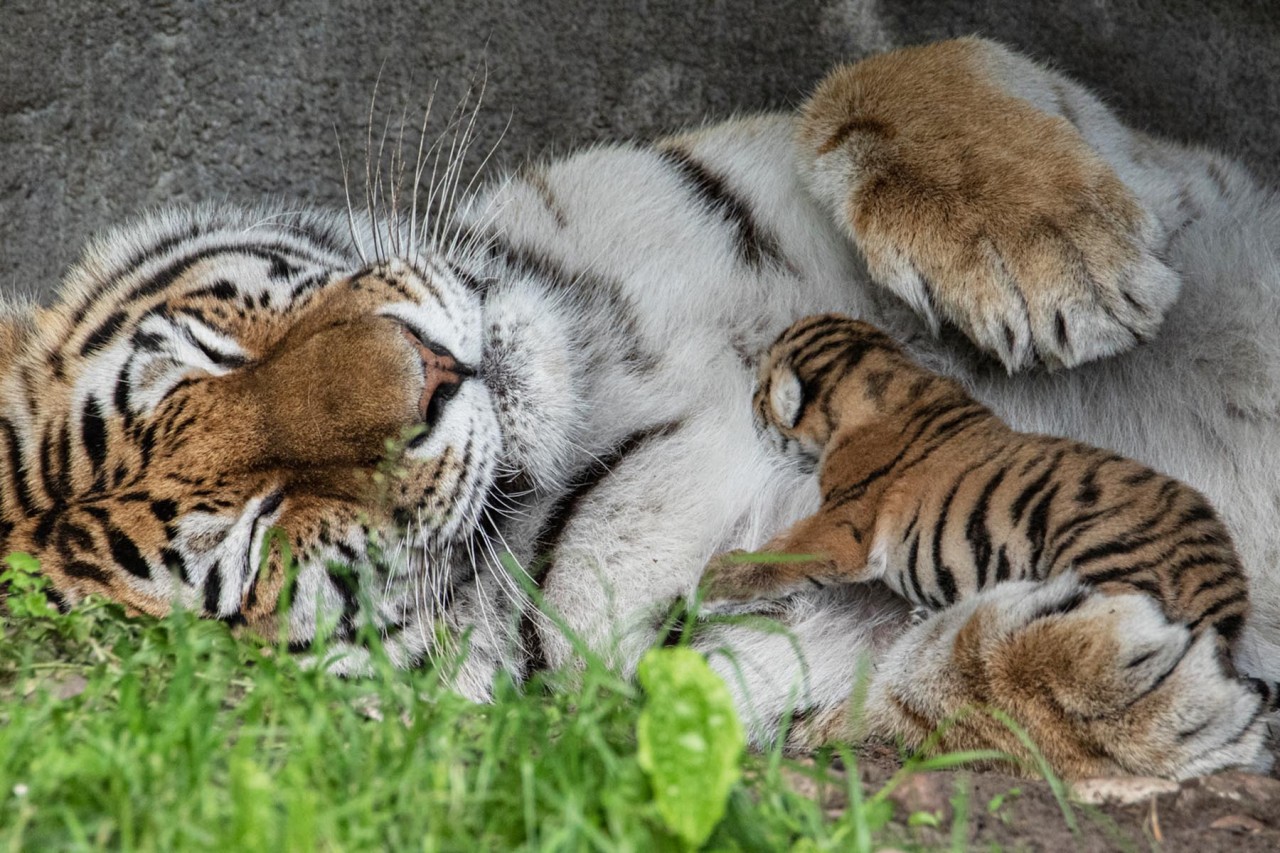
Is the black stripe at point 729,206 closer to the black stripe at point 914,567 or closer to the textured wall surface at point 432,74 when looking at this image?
the textured wall surface at point 432,74

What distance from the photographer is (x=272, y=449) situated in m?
1.68

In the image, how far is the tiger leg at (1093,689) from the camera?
142 cm

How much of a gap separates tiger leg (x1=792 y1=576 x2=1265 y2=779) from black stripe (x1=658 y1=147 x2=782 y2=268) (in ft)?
2.57

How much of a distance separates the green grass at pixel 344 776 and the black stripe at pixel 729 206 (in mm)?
982

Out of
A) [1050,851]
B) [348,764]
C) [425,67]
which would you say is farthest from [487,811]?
[425,67]

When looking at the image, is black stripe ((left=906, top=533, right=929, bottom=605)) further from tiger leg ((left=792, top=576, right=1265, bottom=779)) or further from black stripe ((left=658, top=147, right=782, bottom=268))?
black stripe ((left=658, top=147, right=782, bottom=268))

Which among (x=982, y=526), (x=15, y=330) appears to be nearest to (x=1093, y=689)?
(x=982, y=526)

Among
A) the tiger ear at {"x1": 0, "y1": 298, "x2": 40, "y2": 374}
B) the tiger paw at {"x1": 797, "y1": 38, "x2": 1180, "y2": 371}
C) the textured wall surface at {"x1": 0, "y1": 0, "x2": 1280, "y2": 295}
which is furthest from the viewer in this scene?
the textured wall surface at {"x1": 0, "y1": 0, "x2": 1280, "y2": 295}

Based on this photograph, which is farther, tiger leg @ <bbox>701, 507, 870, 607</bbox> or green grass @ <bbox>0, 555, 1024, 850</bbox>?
tiger leg @ <bbox>701, 507, 870, 607</bbox>

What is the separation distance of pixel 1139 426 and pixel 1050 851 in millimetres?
870

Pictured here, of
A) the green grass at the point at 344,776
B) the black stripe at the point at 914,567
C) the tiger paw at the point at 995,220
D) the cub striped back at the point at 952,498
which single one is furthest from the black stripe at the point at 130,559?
the tiger paw at the point at 995,220

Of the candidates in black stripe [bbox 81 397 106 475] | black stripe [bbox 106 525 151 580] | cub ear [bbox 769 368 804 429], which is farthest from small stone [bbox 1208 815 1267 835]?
black stripe [bbox 81 397 106 475]

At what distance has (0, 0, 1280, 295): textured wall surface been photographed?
243 centimetres

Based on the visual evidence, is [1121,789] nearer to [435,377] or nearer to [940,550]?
[940,550]
